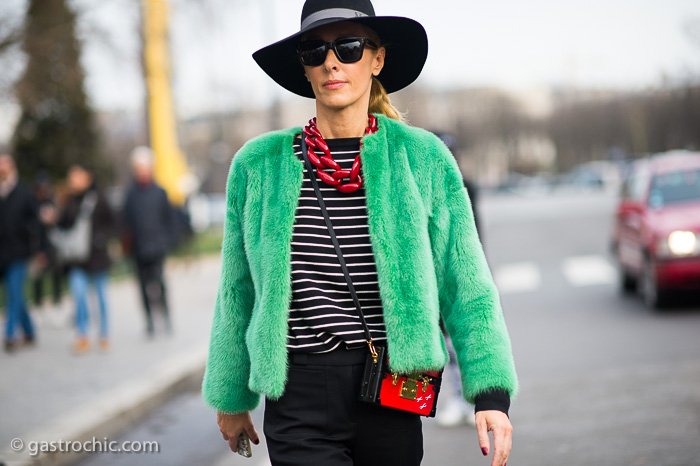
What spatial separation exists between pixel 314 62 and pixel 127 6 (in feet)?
37.0

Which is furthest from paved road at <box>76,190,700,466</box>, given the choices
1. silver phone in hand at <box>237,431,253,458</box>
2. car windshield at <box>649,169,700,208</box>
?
silver phone in hand at <box>237,431,253,458</box>

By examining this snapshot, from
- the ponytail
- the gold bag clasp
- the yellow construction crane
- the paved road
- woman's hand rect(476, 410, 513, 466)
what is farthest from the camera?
the yellow construction crane

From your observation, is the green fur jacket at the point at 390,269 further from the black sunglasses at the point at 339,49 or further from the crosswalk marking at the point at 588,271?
the crosswalk marking at the point at 588,271

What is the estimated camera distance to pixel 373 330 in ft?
7.75

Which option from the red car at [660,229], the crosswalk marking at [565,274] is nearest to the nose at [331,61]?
the red car at [660,229]

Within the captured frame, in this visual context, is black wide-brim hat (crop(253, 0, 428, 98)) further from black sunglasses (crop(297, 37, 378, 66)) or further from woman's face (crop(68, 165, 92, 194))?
woman's face (crop(68, 165, 92, 194))

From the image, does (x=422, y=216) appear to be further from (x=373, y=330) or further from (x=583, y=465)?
(x=583, y=465)

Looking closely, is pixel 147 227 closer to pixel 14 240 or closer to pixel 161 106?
pixel 14 240

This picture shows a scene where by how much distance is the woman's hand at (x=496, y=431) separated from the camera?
7.38ft

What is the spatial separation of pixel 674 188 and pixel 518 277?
5.11 m

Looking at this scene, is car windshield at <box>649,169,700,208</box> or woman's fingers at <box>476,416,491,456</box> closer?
woman's fingers at <box>476,416,491,456</box>

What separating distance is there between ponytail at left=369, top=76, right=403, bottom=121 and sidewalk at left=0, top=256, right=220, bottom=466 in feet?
11.1

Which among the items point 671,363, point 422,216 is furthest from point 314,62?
point 671,363

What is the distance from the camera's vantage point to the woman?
2322 mm
